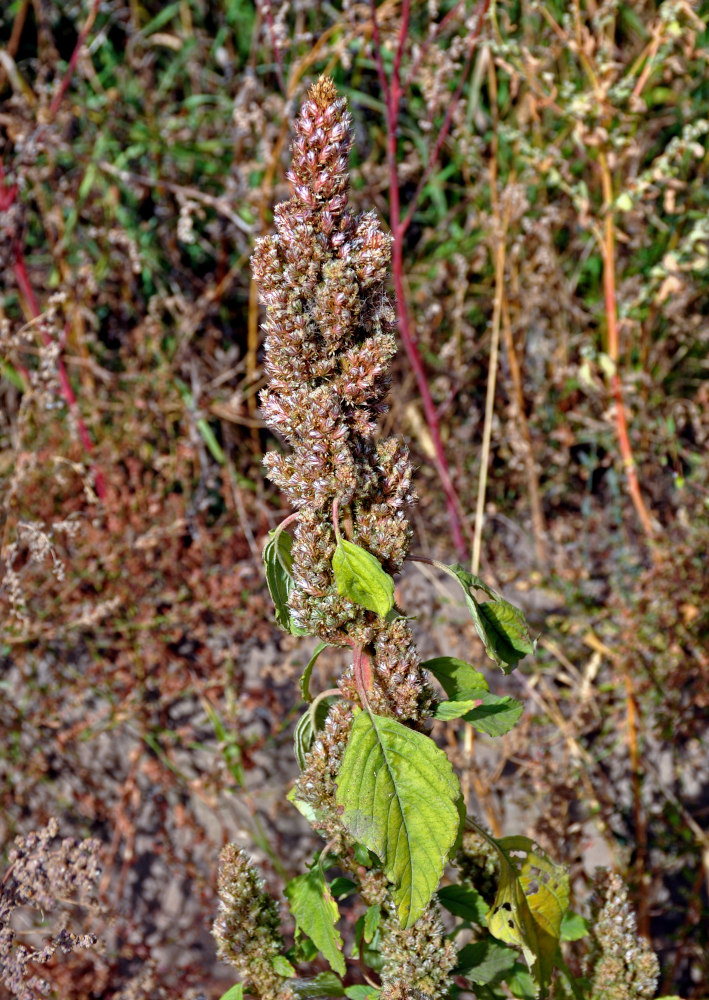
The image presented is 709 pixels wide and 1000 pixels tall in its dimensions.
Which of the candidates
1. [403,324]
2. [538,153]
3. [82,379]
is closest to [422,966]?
[403,324]

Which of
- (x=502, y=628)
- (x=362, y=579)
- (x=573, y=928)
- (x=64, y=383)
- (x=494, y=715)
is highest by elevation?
(x=362, y=579)

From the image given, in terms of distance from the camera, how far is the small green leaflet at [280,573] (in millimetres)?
1138

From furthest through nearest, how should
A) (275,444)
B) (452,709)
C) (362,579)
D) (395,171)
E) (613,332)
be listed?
(275,444) → (613,332) → (395,171) → (452,709) → (362,579)

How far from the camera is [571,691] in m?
2.51

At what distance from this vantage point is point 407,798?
3.37 ft

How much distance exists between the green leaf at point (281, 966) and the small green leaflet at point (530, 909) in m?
0.29

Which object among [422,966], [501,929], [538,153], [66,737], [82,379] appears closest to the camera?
[422,966]

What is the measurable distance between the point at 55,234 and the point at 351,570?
8.35ft

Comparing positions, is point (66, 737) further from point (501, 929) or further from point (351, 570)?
point (351, 570)

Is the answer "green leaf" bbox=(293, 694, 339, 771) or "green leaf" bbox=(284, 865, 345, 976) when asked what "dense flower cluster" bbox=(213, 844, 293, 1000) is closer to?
"green leaf" bbox=(284, 865, 345, 976)

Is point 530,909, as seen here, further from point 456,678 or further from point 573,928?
point 456,678

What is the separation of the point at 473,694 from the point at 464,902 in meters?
0.35

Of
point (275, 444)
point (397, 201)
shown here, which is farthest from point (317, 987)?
point (275, 444)

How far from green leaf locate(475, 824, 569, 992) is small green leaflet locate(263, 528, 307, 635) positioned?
389 mm
